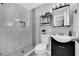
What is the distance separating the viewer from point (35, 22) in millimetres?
1731

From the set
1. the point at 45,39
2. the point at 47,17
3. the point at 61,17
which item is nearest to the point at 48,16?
the point at 47,17

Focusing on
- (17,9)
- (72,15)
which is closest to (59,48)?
(72,15)

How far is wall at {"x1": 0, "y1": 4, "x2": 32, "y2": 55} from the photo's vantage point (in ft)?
5.44

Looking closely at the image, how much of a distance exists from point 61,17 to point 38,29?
21.3 inches

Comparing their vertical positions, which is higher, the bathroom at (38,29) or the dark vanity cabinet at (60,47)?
the bathroom at (38,29)

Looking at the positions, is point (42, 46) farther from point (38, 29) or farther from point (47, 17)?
point (47, 17)

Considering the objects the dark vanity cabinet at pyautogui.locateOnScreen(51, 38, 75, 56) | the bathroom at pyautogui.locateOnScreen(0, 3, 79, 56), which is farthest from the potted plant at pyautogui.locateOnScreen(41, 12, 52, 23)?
the dark vanity cabinet at pyautogui.locateOnScreen(51, 38, 75, 56)

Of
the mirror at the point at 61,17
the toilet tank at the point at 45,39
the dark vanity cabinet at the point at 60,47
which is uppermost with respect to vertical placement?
the mirror at the point at 61,17

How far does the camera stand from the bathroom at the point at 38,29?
5.59 ft

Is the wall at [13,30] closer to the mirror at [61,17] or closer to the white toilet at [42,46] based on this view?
the white toilet at [42,46]

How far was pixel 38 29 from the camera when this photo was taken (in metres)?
1.73

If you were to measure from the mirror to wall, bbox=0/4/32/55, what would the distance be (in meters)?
0.55

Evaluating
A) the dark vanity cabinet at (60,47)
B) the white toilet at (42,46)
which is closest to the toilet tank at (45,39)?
the white toilet at (42,46)

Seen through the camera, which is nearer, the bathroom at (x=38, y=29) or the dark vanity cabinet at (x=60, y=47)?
the bathroom at (x=38, y=29)
